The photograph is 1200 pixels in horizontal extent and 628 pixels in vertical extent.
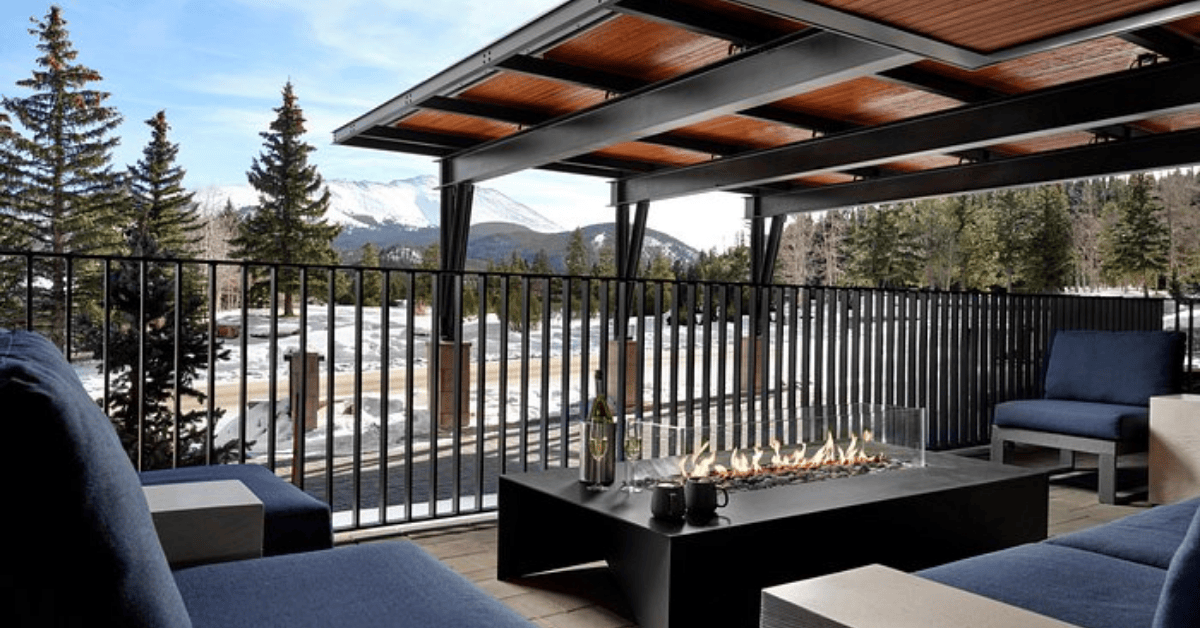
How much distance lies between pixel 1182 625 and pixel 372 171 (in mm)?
36860

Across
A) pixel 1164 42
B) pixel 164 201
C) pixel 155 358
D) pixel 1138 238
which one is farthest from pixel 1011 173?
pixel 164 201

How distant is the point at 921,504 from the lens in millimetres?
2848

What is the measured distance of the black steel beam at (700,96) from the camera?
4.19 metres

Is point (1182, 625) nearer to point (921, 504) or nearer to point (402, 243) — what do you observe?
point (921, 504)

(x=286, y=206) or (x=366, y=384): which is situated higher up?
(x=286, y=206)

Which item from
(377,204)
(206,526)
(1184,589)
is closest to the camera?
(1184,589)

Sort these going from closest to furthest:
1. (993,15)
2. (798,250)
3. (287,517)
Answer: (287,517), (993,15), (798,250)

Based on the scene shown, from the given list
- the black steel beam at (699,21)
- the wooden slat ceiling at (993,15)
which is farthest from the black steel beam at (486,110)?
the wooden slat ceiling at (993,15)

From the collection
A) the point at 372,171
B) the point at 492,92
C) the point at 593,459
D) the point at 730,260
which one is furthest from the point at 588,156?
the point at 372,171

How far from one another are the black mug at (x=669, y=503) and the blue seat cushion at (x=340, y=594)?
33.5 inches

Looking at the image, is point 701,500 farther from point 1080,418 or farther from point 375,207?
point 375,207

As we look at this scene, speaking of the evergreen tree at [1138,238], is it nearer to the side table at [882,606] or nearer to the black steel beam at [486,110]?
the black steel beam at [486,110]

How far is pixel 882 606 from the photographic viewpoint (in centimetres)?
132

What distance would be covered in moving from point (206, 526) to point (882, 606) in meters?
1.39
